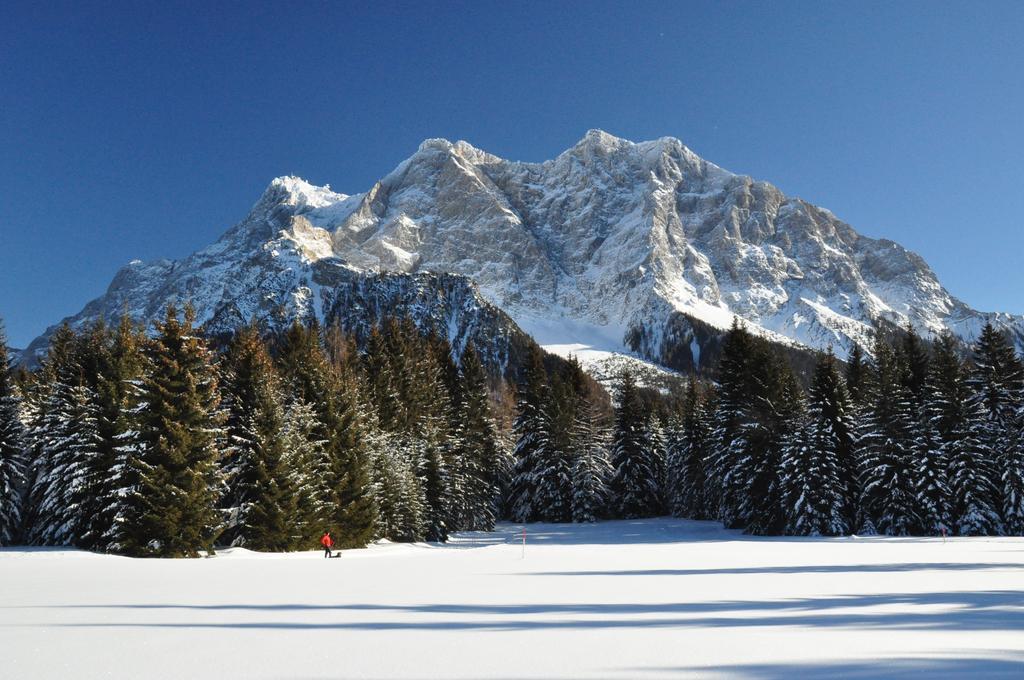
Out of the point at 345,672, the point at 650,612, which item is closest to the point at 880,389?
the point at 650,612

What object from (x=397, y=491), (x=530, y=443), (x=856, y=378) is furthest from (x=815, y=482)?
(x=530, y=443)

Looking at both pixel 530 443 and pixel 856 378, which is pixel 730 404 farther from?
pixel 530 443

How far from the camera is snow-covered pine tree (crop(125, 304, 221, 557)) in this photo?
72.5 ft

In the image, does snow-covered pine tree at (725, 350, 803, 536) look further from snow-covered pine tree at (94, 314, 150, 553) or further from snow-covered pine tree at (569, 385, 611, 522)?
snow-covered pine tree at (94, 314, 150, 553)

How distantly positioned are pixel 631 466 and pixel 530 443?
11.6 metres

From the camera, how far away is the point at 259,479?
26453 mm

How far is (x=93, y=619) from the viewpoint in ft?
28.5

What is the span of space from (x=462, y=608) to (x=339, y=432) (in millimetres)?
23558

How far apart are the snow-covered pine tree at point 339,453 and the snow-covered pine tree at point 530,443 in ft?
87.3

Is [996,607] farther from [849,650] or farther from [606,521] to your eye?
[606,521]

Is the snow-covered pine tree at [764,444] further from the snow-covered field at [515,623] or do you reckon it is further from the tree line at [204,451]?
the snow-covered field at [515,623]

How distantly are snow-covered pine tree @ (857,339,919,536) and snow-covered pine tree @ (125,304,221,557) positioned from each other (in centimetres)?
3336

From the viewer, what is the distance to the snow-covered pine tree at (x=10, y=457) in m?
31.0

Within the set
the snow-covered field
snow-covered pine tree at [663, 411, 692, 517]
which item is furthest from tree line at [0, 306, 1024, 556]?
the snow-covered field
